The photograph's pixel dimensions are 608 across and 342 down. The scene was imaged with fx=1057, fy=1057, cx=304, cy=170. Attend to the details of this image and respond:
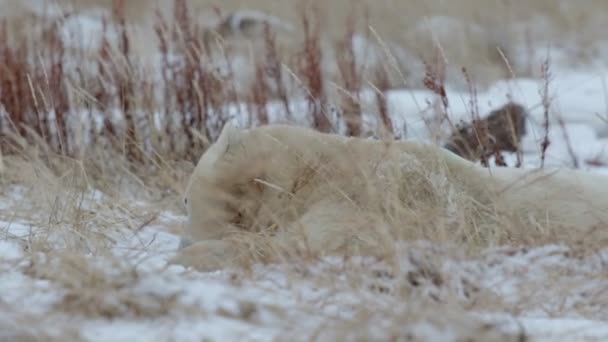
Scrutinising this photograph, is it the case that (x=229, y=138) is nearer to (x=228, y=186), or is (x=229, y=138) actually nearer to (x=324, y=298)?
(x=228, y=186)

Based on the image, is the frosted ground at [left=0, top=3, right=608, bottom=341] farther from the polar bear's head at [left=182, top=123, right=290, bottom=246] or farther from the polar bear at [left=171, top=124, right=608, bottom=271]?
the polar bear's head at [left=182, top=123, right=290, bottom=246]

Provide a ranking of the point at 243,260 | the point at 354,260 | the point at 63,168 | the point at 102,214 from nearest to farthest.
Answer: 1. the point at 354,260
2. the point at 243,260
3. the point at 102,214
4. the point at 63,168

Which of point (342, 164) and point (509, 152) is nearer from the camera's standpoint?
point (342, 164)

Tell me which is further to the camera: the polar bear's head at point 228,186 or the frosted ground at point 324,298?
the polar bear's head at point 228,186

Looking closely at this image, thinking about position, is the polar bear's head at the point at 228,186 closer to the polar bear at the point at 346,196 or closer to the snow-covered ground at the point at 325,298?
the polar bear at the point at 346,196

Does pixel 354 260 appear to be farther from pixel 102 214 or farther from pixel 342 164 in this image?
pixel 102 214

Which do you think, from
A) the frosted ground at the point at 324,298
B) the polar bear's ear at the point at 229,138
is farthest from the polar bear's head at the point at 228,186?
the frosted ground at the point at 324,298

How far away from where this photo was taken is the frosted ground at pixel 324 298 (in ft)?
7.38

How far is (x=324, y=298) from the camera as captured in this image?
2.52 meters

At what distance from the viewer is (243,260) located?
3025mm

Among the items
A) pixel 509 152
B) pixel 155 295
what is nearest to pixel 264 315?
pixel 155 295

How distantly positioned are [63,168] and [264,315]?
111 inches

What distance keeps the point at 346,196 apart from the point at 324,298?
765 millimetres

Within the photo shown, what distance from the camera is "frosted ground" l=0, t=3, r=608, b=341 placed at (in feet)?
7.38
